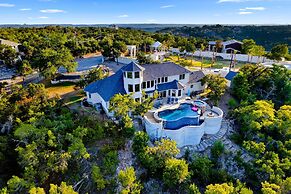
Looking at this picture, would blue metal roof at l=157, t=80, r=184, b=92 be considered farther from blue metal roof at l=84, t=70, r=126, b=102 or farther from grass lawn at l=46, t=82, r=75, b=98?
grass lawn at l=46, t=82, r=75, b=98

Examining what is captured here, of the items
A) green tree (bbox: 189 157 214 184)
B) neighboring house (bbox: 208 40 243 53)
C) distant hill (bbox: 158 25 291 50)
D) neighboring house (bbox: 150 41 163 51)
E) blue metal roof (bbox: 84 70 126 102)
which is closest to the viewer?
green tree (bbox: 189 157 214 184)

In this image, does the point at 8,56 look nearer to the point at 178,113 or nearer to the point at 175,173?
the point at 178,113

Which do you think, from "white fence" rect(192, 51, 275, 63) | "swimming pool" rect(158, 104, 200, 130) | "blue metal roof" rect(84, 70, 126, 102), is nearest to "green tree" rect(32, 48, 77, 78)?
"blue metal roof" rect(84, 70, 126, 102)

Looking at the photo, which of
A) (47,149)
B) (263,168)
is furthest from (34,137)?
(263,168)

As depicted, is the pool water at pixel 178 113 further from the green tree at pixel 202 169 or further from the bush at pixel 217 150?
the green tree at pixel 202 169

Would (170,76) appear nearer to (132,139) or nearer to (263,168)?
(132,139)

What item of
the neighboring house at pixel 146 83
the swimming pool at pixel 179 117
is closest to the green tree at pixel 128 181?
the swimming pool at pixel 179 117
